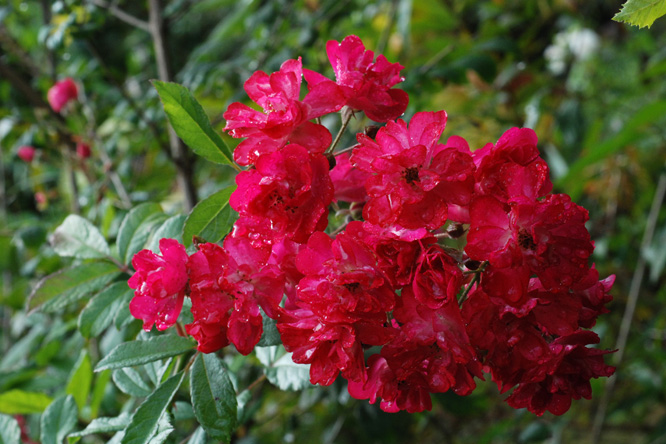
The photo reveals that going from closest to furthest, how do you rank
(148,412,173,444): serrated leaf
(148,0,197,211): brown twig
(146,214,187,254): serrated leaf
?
(148,412,173,444): serrated leaf
(146,214,187,254): serrated leaf
(148,0,197,211): brown twig

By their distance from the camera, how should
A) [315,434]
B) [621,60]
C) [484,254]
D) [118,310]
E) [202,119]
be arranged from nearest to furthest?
[484,254], [202,119], [118,310], [315,434], [621,60]

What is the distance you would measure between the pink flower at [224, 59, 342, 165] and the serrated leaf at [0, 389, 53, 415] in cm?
52

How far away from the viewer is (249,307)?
424 mm

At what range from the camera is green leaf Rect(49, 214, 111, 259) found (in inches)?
24.3

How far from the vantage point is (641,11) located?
33 cm

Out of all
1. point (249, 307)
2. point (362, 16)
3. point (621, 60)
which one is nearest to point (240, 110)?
point (249, 307)

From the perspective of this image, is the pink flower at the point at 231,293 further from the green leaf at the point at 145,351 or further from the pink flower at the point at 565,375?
the pink flower at the point at 565,375

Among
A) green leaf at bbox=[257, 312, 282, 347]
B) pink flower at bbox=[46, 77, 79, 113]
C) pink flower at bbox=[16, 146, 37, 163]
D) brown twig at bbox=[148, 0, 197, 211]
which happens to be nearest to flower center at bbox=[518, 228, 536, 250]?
green leaf at bbox=[257, 312, 282, 347]

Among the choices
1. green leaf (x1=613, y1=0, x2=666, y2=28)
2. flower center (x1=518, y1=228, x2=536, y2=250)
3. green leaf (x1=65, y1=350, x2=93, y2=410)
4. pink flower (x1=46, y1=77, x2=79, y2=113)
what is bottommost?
green leaf (x1=65, y1=350, x2=93, y2=410)

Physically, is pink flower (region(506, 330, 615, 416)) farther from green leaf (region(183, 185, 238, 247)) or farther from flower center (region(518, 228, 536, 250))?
green leaf (region(183, 185, 238, 247))

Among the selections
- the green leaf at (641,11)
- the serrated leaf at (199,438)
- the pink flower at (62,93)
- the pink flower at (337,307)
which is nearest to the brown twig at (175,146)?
the pink flower at (62,93)

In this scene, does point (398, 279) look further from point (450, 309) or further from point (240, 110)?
point (240, 110)

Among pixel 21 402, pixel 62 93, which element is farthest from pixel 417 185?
pixel 62 93

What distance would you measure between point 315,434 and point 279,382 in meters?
0.77
